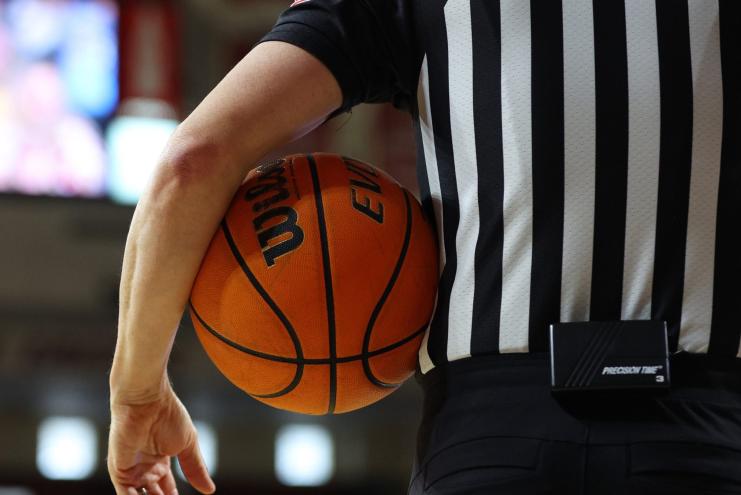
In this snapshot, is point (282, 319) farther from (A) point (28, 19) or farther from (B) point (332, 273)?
(A) point (28, 19)

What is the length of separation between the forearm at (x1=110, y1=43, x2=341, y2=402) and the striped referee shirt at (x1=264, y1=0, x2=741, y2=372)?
2.8 inches

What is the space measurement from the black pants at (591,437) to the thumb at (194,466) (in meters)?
0.75

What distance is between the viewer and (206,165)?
5.03 feet

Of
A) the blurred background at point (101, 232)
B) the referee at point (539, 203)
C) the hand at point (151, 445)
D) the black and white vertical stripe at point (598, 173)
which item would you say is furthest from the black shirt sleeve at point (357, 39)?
the blurred background at point (101, 232)

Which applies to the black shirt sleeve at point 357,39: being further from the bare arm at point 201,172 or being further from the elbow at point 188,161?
the elbow at point 188,161

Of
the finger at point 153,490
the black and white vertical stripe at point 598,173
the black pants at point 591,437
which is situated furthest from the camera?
the finger at point 153,490

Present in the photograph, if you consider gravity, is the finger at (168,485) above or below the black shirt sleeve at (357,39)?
below

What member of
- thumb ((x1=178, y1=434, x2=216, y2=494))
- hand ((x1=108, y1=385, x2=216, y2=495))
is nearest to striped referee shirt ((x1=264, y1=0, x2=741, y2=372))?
hand ((x1=108, y1=385, x2=216, y2=495))

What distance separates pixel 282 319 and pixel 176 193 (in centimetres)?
27

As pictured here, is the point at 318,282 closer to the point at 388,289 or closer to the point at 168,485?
the point at 388,289

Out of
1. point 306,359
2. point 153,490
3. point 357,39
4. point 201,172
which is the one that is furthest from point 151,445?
point 357,39

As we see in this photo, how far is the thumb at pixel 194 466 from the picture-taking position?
2.08 metres

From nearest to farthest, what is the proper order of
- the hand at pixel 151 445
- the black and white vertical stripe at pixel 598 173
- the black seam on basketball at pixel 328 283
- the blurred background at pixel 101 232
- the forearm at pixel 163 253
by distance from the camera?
1. the black and white vertical stripe at pixel 598 173
2. the forearm at pixel 163 253
3. the black seam on basketball at pixel 328 283
4. the hand at pixel 151 445
5. the blurred background at pixel 101 232

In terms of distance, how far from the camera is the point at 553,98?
1.49 meters
